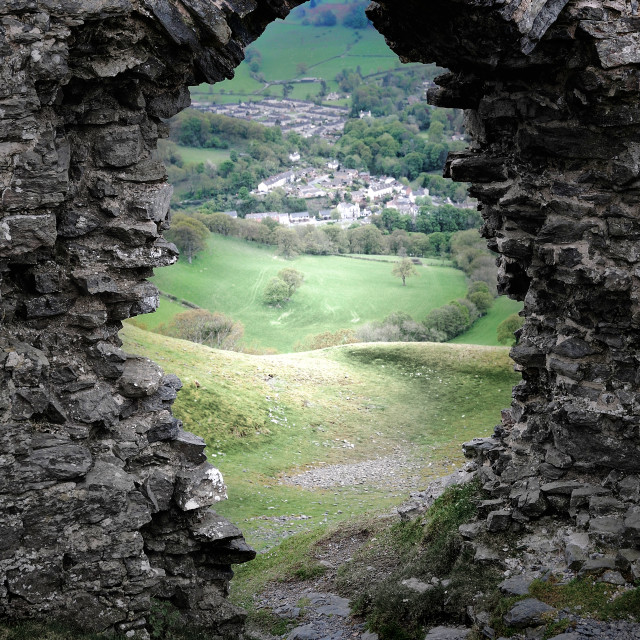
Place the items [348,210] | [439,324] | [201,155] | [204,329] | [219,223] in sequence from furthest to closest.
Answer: [201,155] → [348,210] → [219,223] → [439,324] → [204,329]

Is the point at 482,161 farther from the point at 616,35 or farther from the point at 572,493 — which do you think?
the point at 572,493

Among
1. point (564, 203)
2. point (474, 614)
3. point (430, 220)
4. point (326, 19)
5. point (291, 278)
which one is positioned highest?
point (326, 19)

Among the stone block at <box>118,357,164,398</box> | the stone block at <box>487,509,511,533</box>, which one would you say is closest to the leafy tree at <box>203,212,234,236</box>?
the stone block at <box>118,357,164,398</box>

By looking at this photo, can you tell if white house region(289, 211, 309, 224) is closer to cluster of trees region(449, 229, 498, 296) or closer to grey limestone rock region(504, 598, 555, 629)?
cluster of trees region(449, 229, 498, 296)

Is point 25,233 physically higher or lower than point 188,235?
higher

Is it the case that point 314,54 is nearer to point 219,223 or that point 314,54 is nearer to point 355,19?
point 355,19

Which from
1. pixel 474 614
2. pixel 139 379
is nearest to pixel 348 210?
pixel 139 379
